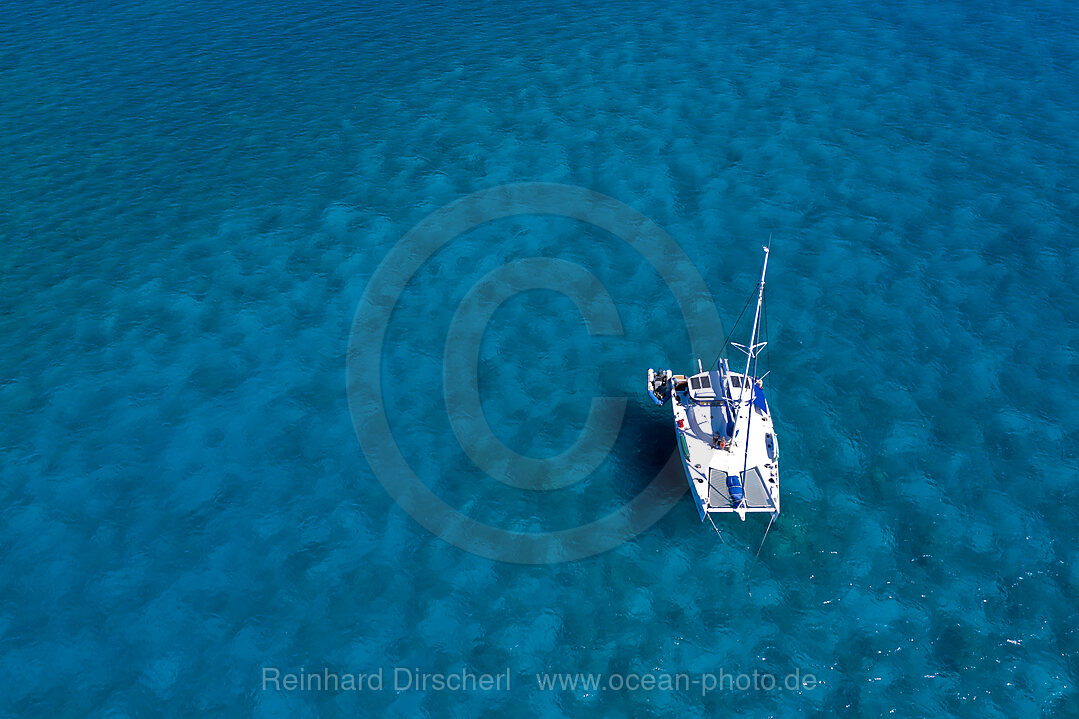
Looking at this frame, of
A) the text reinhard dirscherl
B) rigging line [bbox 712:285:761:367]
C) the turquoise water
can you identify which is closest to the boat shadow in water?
the turquoise water

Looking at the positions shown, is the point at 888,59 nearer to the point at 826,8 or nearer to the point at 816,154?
the point at 826,8

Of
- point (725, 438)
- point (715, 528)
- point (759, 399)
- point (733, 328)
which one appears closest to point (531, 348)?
point (733, 328)

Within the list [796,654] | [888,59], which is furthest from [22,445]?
[888,59]

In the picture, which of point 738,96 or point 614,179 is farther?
point 738,96

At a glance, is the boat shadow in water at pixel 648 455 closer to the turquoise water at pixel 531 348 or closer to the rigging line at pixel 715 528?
the turquoise water at pixel 531 348

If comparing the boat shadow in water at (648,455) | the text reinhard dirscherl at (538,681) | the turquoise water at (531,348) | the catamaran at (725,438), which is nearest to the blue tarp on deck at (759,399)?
the catamaran at (725,438)

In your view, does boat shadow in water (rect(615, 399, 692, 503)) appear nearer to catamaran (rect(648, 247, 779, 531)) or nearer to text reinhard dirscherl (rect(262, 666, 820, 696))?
catamaran (rect(648, 247, 779, 531))
